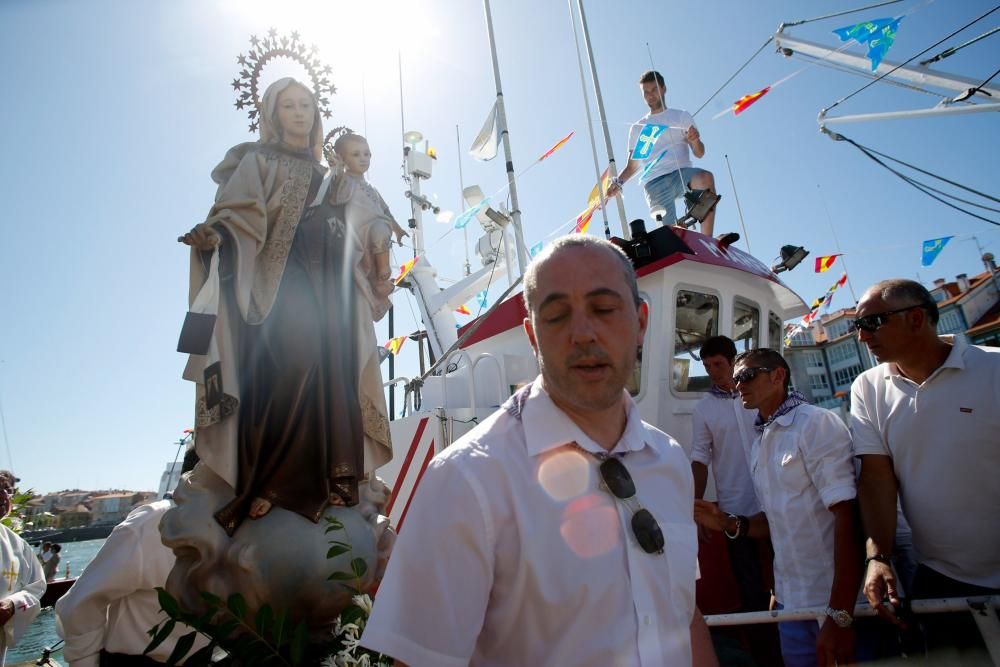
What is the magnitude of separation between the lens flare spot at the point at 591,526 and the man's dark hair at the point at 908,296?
71.7 inches

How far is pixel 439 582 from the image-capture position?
1081mm

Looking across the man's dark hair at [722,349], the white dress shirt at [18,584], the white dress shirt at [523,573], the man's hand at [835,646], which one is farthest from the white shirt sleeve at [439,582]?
the white dress shirt at [18,584]

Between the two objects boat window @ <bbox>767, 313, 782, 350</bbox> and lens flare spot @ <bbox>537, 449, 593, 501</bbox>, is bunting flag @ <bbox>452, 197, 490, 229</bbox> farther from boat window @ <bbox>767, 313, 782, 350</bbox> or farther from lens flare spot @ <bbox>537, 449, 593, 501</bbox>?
lens flare spot @ <bbox>537, 449, 593, 501</bbox>

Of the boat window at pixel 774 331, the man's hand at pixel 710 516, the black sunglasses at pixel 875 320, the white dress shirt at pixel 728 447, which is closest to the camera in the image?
the black sunglasses at pixel 875 320

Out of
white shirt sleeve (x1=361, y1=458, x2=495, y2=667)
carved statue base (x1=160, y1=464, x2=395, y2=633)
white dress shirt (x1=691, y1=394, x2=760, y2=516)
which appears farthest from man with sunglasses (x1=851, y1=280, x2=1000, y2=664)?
carved statue base (x1=160, y1=464, x2=395, y2=633)

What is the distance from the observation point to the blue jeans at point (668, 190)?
18.7 ft

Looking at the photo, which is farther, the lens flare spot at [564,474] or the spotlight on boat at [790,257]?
the spotlight on boat at [790,257]

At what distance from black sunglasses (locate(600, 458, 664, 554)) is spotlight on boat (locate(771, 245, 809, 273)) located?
16.8 feet

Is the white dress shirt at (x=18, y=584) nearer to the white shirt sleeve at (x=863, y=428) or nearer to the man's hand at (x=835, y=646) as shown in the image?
the man's hand at (x=835, y=646)

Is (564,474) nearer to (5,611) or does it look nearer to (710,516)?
(710,516)

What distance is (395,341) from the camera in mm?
9781

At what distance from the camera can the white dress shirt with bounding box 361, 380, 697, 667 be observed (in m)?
1.09

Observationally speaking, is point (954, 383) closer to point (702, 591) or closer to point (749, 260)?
point (702, 591)

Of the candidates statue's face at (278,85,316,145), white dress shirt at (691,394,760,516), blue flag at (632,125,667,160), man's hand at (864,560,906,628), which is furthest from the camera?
blue flag at (632,125,667,160)
